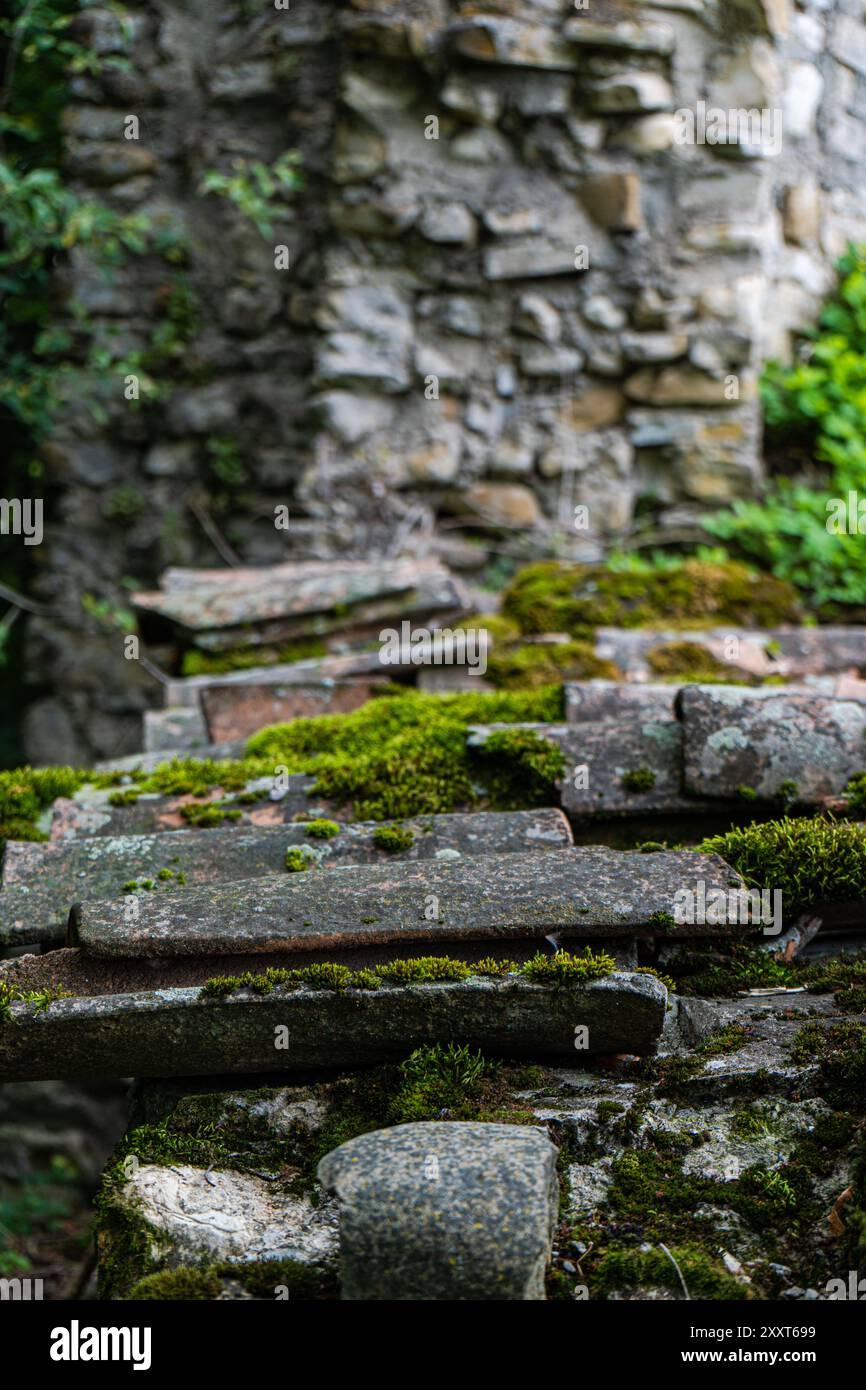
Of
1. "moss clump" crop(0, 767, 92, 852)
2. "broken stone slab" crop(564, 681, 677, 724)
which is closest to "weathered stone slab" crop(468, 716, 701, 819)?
"broken stone slab" crop(564, 681, 677, 724)

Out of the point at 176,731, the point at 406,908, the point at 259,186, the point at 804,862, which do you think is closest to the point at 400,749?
the point at 406,908

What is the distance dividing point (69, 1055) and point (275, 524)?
4.43 m

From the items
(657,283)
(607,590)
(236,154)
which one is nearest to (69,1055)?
(607,590)

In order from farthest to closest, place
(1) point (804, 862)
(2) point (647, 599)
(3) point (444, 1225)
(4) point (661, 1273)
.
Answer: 1. (2) point (647, 599)
2. (1) point (804, 862)
3. (4) point (661, 1273)
4. (3) point (444, 1225)

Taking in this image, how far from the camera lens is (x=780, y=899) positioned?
2.51m

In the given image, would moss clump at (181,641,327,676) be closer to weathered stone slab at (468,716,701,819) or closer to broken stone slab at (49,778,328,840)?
broken stone slab at (49,778,328,840)

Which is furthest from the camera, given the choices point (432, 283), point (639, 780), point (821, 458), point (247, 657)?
point (821, 458)

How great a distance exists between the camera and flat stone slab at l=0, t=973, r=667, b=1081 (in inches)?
81.6

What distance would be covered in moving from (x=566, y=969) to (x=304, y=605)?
2615mm

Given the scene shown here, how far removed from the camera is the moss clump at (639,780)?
287cm

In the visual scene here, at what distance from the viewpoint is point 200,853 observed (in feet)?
8.65

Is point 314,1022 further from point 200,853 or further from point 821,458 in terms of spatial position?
point 821,458

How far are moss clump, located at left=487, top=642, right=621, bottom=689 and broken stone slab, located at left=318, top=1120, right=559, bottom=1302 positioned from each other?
7.97 ft

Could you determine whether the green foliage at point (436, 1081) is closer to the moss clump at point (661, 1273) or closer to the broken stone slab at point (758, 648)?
the moss clump at point (661, 1273)
